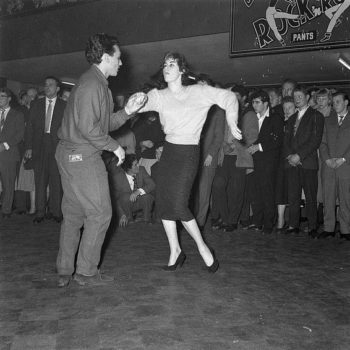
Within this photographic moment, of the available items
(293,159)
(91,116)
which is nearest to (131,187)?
(293,159)

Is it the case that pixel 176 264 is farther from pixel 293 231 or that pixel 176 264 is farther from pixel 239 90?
pixel 239 90

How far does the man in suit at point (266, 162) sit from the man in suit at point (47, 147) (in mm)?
2581

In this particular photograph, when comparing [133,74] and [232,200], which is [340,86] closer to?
[133,74]

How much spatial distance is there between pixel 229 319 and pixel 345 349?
2.34 ft

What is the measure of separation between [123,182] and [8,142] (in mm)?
1796

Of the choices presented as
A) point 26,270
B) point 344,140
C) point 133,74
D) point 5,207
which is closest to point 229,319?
point 26,270

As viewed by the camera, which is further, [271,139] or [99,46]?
[271,139]

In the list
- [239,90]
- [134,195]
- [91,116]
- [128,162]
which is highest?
[239,90]

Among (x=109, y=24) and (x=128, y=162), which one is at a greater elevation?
(x=109, y=24)

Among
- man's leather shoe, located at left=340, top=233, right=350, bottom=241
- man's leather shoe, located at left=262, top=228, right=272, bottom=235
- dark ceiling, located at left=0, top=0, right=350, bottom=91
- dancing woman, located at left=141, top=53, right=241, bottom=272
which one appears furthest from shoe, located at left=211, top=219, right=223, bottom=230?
dark ceiling, located at left=0, top=0, right=350, bottom=91

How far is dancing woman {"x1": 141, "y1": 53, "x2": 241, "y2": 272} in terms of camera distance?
4.00 metres

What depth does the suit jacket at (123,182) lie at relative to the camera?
22.8ft

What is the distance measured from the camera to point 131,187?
7027 mm

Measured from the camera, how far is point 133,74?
12820 mm
